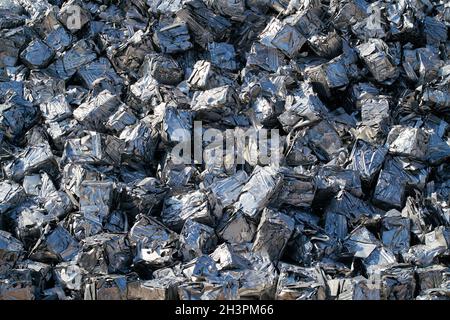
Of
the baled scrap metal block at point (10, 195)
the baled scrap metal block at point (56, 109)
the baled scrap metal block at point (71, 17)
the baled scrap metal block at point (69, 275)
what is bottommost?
the baled scrap metal block at point (69, 275)

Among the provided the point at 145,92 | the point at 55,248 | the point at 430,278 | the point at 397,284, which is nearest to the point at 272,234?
the point at 397,284

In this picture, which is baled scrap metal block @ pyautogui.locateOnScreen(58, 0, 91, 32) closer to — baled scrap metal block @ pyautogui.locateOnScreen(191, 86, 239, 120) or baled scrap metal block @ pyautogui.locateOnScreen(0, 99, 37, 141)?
baled scrap metal block @ pyautogui.locateOnScreen(0, 99, 37, 141)

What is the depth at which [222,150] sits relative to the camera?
3.10 m

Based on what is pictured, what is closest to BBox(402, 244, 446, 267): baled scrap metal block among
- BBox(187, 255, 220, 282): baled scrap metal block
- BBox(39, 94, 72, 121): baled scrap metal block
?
BBox(187, 255, 220, 282): baled scrap metal block

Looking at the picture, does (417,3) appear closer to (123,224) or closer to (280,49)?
(280,49)

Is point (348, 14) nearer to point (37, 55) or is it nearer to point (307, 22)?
point (307, 22)

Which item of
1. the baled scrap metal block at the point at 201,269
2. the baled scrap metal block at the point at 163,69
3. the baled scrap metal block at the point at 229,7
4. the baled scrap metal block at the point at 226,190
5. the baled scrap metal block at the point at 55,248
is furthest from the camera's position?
the baled scrap metal block at the point at 229,7

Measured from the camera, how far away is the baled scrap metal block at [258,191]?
8.96ft

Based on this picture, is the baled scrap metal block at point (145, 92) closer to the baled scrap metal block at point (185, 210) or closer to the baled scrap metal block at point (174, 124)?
the baled scrap metal block at point (174, 124)

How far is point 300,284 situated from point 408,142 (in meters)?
1.05

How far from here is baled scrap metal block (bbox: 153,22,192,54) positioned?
140 inches

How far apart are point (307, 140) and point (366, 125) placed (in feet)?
1.13

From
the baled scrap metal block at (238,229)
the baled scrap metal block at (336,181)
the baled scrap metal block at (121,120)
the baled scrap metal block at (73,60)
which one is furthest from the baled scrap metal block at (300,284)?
the baled scrap metal block at (73,60)

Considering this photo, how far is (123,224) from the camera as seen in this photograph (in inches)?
111
